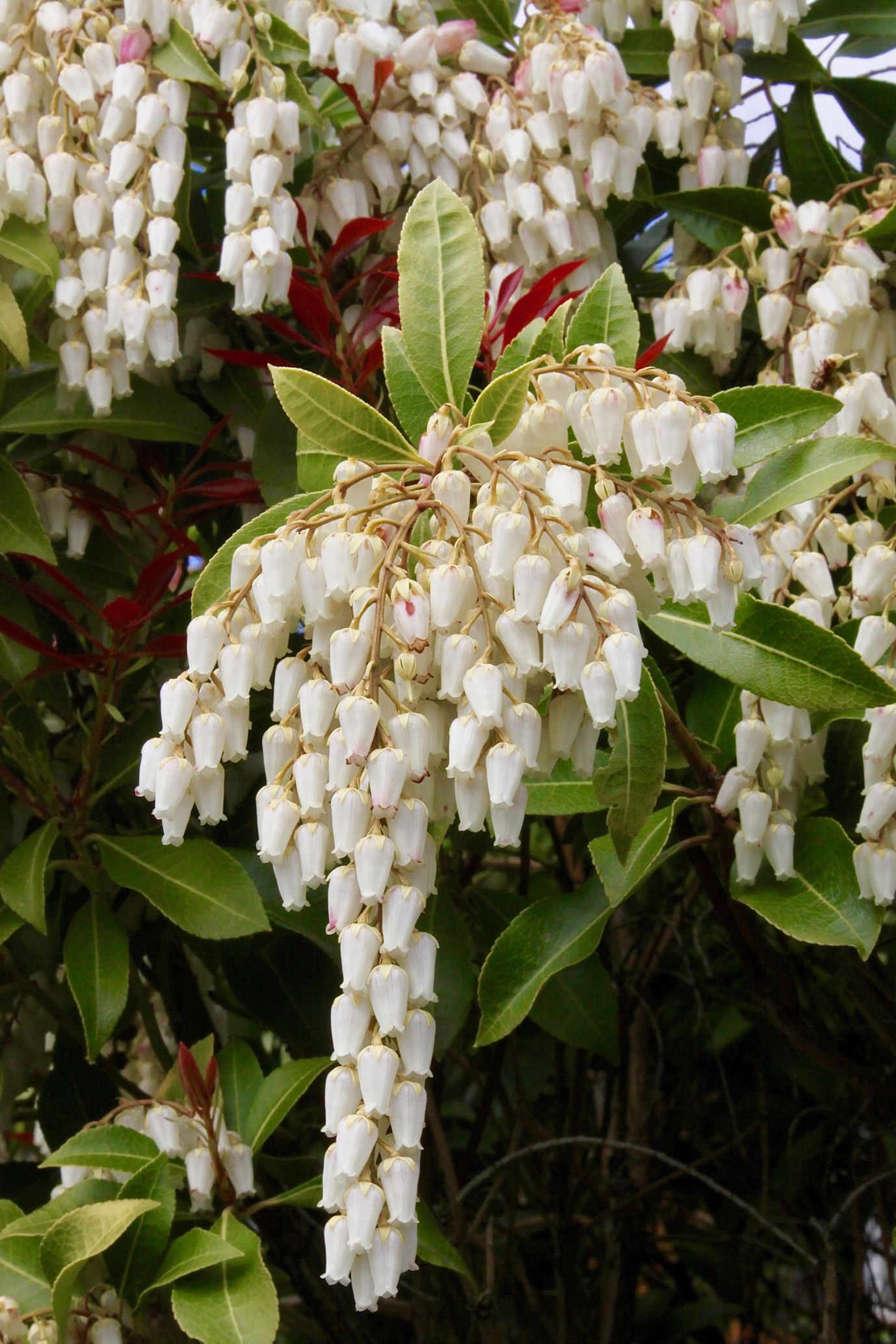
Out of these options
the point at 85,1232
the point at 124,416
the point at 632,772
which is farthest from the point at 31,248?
the point at 85,1232

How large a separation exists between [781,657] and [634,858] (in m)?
0.26

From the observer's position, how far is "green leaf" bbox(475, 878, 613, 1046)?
4.30 feet

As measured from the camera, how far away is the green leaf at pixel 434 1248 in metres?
1.31

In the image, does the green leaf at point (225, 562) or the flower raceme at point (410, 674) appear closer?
the flower raceme at point (410, 674)

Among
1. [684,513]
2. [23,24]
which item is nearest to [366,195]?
[23,24]

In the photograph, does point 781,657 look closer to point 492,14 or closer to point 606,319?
point 606,319

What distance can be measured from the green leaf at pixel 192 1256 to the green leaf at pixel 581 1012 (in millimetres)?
465

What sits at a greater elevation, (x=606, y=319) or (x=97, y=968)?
(x=606, y=319)

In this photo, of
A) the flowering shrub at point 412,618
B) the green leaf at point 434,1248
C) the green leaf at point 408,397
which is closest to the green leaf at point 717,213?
the flowering shrub at point 412,618

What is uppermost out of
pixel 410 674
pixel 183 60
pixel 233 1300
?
pixel 183 60

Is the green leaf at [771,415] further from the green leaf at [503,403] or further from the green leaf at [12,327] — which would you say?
the green leaf at [12,327]

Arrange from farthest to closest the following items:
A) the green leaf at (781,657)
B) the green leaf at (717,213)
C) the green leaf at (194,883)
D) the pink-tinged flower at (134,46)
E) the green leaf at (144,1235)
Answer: the green leaf at (717,213)
the pink-tinged flower at (134,46)
the green leaf at (194,883)
the green leaf at (144,1235)
the green leaf at (781,657)

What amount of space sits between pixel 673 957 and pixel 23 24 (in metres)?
1.85

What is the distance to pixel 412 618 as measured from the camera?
2.95 feet
